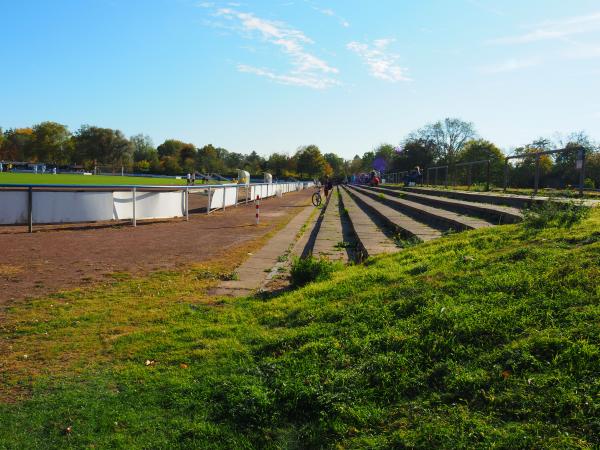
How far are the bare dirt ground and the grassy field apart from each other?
8.00 feet

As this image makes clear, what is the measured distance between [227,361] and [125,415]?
103 cm

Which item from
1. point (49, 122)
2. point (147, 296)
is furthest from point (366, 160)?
point (147, 296)

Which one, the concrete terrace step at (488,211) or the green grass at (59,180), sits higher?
the green grass at (59,180)

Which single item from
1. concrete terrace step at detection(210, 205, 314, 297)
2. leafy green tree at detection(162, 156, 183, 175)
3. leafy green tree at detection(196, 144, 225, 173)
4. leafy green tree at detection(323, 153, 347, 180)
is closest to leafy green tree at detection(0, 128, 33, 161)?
leafy green tree at detection(162, 156, 183, 175)

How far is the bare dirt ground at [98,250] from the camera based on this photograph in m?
7.90

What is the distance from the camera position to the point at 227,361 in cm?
411

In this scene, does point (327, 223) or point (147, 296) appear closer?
point (147, 296)

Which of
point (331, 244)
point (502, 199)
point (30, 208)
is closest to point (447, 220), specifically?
point (502, 199)

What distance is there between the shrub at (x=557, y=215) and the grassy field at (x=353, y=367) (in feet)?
1.40

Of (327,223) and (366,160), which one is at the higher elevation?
(366,160)

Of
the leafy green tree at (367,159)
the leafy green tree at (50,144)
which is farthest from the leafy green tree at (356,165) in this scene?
the leafy green tree at (50,144)

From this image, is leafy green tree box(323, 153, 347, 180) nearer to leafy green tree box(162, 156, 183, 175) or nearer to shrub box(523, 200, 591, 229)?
leafy green tree box(162, 156, 183, 175)

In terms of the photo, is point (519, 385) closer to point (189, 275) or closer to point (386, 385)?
point (386, 385)

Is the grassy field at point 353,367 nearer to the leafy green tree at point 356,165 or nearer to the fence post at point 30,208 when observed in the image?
the fence post at point 30,208
